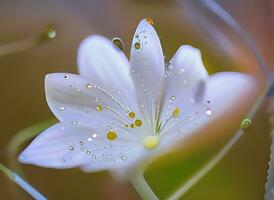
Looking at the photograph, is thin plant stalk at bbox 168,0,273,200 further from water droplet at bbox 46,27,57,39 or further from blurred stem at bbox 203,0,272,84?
water droplet at bbox 46,27,57,39

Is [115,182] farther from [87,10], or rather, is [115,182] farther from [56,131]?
[87,10]

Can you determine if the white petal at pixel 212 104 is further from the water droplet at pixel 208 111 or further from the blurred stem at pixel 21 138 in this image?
the blurred stem at pixel 21 138

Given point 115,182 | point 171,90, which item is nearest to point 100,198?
point 115,182

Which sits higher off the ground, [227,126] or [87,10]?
[87,10]

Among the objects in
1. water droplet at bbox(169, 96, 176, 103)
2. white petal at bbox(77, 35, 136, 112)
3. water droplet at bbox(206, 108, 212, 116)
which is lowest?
water droplet at bbox(206, 108, 212, 116)

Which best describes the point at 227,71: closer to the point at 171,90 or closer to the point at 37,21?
the point at 171,90

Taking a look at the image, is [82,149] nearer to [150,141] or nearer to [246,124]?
[150,141]

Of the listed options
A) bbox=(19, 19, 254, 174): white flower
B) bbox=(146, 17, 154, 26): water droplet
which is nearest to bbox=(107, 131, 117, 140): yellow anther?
bbox=(19, 19, 254, 174): white flower
